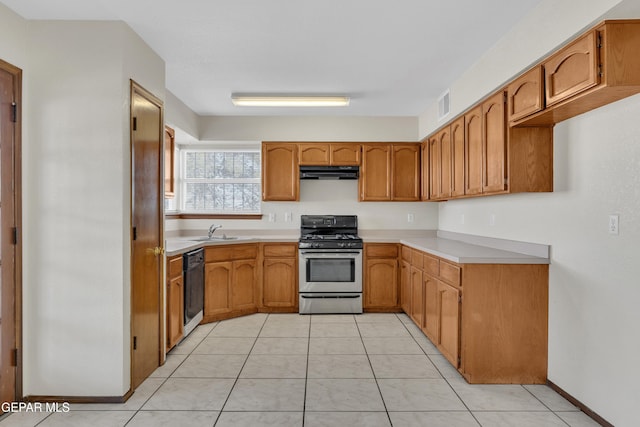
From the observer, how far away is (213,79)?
357cm

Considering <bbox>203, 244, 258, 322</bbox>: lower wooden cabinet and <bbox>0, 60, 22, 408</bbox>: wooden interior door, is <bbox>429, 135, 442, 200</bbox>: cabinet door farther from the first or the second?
<bbox>0, 60, 22, 408</bbox>: wooden interior door

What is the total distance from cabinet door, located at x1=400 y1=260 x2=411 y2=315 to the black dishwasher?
2.23 metres

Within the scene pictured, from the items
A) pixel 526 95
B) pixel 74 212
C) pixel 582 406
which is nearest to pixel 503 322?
pixel 582 406

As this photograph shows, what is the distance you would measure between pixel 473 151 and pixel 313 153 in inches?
83.3

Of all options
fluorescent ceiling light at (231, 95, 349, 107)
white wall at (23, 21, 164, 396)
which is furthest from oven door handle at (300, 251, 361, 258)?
white wall at (23, 21, 164, 396)

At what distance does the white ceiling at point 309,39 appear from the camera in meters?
2.33

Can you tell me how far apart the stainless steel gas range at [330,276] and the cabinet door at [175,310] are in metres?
1.51

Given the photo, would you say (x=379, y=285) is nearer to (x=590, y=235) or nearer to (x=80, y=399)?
(x=590, y=235)

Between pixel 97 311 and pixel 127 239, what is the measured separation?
48 centimetres

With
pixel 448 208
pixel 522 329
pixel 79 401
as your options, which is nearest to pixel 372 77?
pixel 448 208

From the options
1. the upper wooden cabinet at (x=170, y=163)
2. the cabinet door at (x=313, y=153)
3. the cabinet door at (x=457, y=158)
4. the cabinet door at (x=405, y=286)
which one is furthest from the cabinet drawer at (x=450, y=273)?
the upper wooden cabinet at (x=170, y=163)

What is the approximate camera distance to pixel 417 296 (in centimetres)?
392

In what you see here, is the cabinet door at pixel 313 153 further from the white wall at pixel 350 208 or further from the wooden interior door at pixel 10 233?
the wooden interior door at pixel 10 233

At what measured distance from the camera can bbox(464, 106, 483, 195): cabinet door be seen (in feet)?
10.4
